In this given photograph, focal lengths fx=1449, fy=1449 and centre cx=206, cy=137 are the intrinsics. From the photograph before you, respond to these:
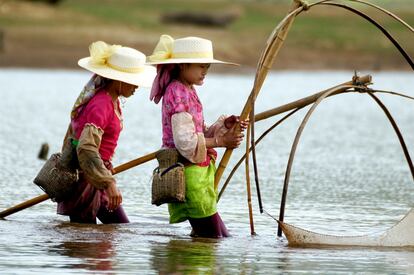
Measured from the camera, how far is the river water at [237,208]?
8641 mm

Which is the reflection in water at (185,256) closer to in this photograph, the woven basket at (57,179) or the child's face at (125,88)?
the woven basket at (57,179)

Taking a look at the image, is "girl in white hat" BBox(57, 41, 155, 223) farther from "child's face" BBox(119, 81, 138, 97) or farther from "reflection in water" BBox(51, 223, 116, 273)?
"reflection in water" BBox(51, 223, 116, 273)

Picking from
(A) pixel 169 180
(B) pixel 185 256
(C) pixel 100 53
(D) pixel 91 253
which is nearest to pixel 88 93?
(C) pixel 100 53

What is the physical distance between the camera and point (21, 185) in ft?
42.7

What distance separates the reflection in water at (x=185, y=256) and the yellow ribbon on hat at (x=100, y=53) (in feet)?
4.13

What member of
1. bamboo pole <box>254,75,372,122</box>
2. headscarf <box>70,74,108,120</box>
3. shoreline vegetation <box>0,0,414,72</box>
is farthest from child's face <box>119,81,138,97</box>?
shoreline vegetation <box>0,0,414,72</box>

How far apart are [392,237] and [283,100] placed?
20.3 m

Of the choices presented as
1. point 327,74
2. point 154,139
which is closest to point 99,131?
point 154,139

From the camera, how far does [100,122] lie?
9273 mm

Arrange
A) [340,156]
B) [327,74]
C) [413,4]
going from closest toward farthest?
[340,156] → [327,74] → [413,4]

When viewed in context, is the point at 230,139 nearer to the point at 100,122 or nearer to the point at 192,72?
the point at 192,72

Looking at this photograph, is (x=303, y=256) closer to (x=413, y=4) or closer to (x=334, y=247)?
(x=334, y=247)

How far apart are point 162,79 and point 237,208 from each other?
2871 mm

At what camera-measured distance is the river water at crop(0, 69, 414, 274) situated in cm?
864
